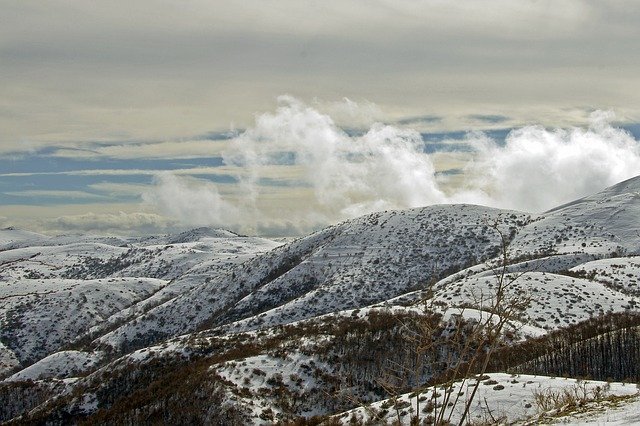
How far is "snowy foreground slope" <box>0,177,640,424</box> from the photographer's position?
24484 millimetres

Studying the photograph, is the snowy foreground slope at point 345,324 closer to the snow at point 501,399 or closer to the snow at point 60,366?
the snow at point 501,399

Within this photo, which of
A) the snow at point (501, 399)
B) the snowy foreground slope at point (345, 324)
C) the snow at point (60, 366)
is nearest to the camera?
the snow at point (501, 399)

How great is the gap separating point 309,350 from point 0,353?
4233 inches

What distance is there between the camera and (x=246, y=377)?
1908 inches

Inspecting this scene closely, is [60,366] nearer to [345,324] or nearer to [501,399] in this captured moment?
[345,324]

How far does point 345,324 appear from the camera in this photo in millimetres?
65125

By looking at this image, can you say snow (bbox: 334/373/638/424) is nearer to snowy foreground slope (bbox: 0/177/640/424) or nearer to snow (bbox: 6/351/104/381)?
snowy foreground slope (bbox: 0/177/640/424)

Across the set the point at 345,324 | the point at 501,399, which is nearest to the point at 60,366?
the point at 345,324

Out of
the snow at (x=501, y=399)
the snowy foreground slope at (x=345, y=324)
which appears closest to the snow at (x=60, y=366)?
the snowy foreground slope at (x=345, y=324)

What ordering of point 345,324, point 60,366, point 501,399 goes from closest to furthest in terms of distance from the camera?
point 501,399 → point 345,324 → point 60,366

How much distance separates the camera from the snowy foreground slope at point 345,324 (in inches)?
964

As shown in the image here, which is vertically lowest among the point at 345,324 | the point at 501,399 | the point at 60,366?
the point at 60,366

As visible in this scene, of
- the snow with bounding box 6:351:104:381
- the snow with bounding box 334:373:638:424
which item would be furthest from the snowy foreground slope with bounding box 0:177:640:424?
the snow with bounding box 6:351:104:381

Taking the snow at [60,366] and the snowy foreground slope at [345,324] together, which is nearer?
A: the snowy foreground slope at [345,324]
